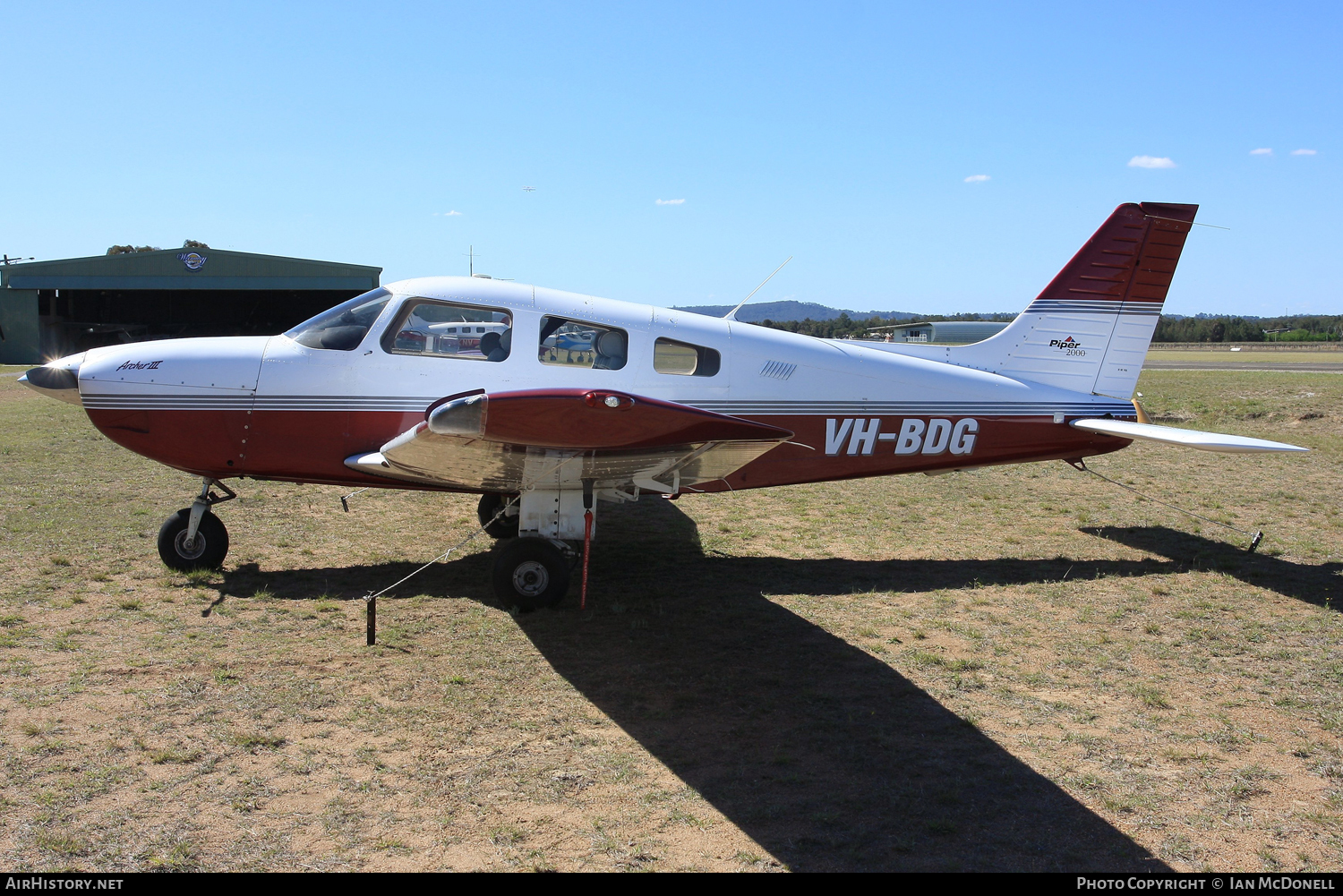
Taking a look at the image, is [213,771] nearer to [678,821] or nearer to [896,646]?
[678,821]

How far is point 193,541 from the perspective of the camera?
7.04 m

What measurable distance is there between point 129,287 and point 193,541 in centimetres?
3310

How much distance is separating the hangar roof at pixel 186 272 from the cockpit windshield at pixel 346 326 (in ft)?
94.8

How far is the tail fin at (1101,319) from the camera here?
322 inches

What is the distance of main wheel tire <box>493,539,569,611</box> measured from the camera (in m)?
6.35

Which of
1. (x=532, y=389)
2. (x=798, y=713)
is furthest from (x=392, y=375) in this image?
(x=798, y=713)

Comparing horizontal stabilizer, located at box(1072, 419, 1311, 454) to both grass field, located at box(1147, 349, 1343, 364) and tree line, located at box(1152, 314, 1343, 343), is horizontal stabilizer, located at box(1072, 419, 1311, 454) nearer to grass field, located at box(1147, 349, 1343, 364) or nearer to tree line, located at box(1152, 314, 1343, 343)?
grass field, located at box(1147, 349, 1343, 364)

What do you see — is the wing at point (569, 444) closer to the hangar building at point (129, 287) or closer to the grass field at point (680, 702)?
the grass field at point (680, 702)

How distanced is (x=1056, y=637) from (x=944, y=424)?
2245 mm

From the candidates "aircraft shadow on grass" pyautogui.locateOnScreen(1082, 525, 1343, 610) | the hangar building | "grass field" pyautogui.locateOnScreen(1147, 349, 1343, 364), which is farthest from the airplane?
"grass field" pyautogui.locateOnScreen(1147, 349, 1343, 364)

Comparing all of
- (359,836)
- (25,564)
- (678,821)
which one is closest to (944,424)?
(678,821)

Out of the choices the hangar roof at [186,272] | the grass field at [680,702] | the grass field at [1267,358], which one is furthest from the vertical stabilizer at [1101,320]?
the grass field at [1267,358]

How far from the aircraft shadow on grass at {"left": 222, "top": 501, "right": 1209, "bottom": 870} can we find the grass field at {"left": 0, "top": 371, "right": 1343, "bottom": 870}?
22 millimetres
